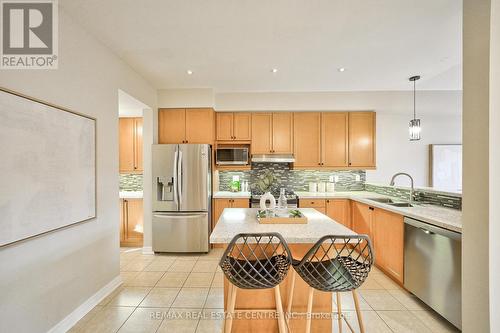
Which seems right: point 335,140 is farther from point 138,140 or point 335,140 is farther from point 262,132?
point 138,140

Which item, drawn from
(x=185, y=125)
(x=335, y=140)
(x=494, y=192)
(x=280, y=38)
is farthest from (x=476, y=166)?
(x=185, y=125)

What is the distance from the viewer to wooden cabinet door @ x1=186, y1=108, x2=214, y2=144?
407 cm

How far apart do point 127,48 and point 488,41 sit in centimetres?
307

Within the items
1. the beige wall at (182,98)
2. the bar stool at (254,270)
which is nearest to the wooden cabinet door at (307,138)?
the beige wall at (182,98)

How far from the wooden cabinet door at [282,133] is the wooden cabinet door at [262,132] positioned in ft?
0.30

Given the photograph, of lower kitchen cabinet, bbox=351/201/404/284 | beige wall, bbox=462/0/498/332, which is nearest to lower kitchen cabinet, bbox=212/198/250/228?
lower kitchen cabinet, bbox=351/201/404/284

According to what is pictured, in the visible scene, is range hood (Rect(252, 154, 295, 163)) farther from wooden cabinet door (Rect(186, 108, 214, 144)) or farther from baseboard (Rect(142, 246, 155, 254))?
baseboard (Rect(142, 246, 155, 254))

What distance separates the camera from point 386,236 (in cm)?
288

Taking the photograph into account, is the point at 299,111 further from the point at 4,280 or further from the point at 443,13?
the point at 4,280

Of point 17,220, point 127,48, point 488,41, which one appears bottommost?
point 17,220

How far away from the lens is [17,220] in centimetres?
157

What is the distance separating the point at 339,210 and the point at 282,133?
5.42ft

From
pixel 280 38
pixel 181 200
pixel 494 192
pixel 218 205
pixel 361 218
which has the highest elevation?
pixel 280 38

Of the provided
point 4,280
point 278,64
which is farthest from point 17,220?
point 278,64
